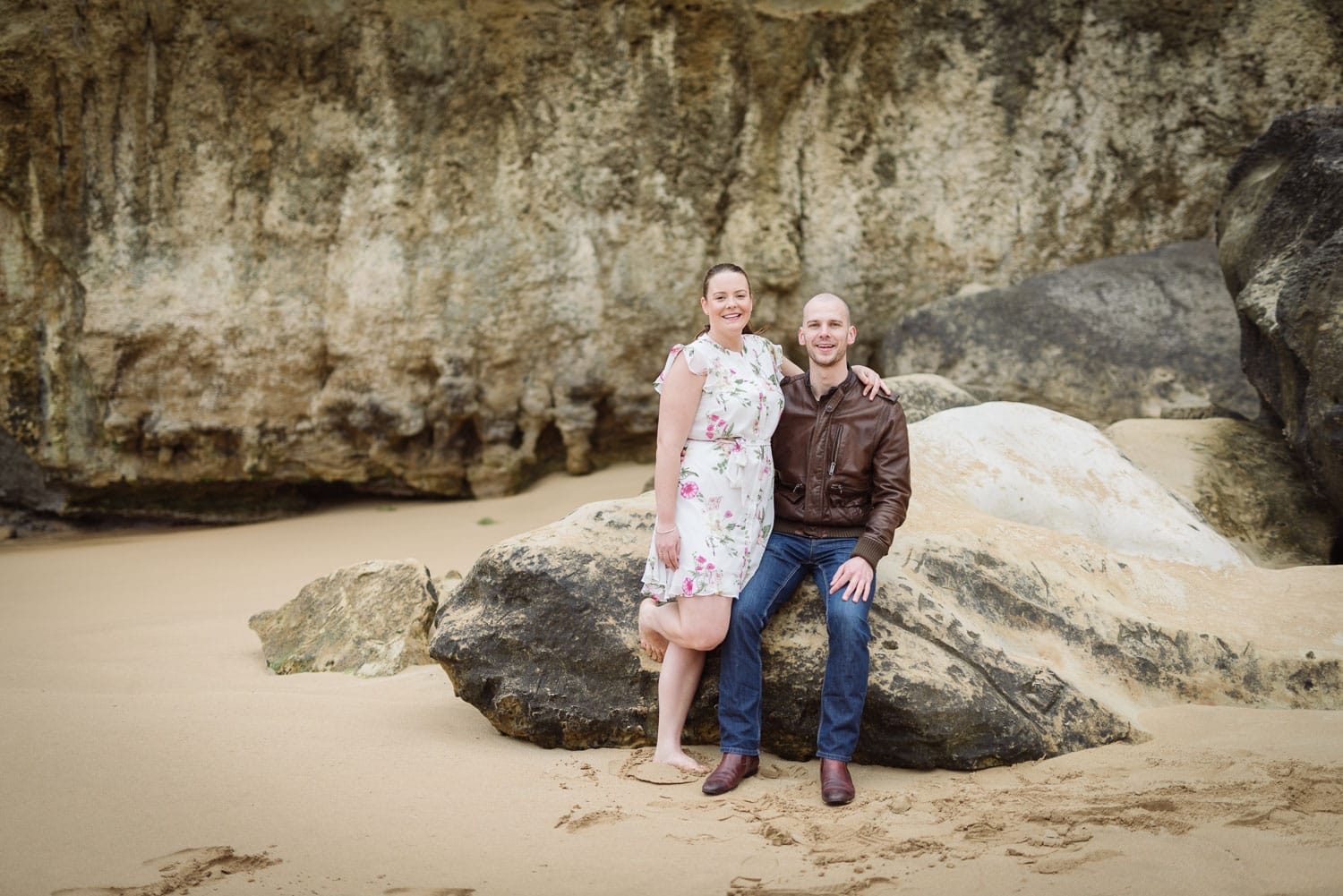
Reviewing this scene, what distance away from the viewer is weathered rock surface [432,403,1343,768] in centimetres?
346

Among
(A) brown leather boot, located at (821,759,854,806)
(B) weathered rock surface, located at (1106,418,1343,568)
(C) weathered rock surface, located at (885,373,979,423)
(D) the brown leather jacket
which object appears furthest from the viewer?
(C) weathered rock surface, located at (885,373,979,423)

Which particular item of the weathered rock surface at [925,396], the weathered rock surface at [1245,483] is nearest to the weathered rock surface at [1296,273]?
the weathered rock surface at [1245,483]

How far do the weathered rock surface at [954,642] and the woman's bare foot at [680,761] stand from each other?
208mm

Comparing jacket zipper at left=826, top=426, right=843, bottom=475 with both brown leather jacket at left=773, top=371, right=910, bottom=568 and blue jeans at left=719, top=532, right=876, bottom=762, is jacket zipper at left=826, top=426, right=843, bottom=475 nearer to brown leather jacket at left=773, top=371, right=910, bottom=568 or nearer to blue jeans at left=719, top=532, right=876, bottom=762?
brown leather jacket at left=773, top=371, right=910, bottom=568

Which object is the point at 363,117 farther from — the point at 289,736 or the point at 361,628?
the point at 289,736

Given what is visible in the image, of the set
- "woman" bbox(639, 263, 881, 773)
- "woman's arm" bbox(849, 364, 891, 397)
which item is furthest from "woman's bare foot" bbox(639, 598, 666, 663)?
"woman's arm" bbox(849, 364, 891, 397)

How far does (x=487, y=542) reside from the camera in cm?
738

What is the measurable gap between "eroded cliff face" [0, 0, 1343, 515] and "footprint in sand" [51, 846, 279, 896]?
19.4ft

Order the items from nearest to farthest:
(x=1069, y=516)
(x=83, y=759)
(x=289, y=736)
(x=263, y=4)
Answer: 1. (x=83, y=759)
2. (x=289, y=736)
3. (x=1069, y=516)
4. (x=263, y=4)

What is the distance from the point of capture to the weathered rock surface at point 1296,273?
480cm

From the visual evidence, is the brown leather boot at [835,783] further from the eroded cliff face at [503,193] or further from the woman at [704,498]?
the eroded cliff face at [503,193]

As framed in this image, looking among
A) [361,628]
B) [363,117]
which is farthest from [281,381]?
[361,628]

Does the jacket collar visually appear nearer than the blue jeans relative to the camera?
No

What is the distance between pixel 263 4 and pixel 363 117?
995 mm
